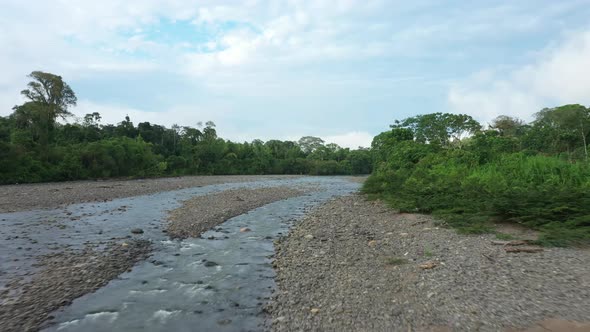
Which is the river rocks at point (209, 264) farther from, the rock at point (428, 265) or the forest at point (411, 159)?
the forest at point (411, 159)

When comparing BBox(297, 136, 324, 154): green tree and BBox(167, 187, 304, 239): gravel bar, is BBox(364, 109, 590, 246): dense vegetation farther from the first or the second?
BBox(297, 136, 324, 154): green tree

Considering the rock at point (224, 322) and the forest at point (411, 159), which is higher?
the forest at point (411, 159)

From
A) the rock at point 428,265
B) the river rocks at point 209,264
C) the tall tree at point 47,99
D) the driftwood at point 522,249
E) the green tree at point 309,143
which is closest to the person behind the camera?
the rock at point 428,265

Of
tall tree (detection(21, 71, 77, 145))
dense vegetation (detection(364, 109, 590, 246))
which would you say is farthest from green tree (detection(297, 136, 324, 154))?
dense vegetation (detection(364, 109, 590, 246))

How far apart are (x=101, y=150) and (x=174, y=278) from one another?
48.5 metres

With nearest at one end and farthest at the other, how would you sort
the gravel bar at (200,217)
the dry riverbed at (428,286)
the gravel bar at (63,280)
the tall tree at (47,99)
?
1. the dry riverbed at (428,286)
2. the gravel bar at (63,280)
3. the gravel bar at (200,217)
4. the tall tree at (47,99)

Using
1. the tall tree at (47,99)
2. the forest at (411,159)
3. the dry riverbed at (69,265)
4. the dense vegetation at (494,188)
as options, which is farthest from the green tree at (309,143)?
the dry riverbed at (69,265)

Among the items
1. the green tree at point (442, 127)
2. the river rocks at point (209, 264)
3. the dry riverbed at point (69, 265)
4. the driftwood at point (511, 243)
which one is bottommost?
the river rocks at point (209, 264)

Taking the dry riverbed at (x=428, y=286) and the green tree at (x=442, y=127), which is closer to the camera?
the dry riverbed at (x=428, y=286)

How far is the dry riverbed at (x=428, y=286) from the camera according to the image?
5.15 metres

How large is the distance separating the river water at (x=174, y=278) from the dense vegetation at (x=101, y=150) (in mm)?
32288

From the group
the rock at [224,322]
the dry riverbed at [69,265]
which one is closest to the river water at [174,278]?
the rock at [224,322]

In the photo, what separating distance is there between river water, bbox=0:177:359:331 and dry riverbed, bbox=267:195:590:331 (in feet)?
2.38

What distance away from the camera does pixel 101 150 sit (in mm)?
49375
